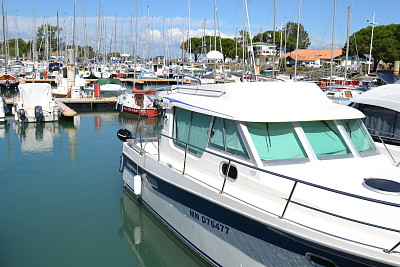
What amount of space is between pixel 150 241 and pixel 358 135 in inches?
190

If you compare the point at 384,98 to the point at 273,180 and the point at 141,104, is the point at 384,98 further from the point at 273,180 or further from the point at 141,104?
the point at 141,104

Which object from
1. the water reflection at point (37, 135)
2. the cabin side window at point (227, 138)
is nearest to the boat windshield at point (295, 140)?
the cabin side window at point (227, 138)

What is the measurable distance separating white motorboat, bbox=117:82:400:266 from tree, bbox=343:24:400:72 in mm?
46291

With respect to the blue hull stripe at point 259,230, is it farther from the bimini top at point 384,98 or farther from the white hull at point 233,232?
the bimini top at point 384,98

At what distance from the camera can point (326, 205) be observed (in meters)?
5.41

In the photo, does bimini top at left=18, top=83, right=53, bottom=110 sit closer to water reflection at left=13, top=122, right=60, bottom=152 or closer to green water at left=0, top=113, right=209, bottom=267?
water reflection at left=13, top=122, right=60, bottom=152

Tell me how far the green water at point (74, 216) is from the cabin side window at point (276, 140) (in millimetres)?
2577

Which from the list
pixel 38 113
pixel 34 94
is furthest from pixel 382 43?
pixel 38 113

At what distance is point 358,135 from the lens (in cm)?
721

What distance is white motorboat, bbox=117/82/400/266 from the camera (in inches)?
197

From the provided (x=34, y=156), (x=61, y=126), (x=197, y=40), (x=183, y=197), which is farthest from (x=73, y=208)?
(x=197, y=40)

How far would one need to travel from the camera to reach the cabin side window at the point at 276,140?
21.1 feet

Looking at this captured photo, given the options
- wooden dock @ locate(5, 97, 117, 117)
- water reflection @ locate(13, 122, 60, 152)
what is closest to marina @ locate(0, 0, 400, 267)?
water reflection @ locate(13, 122, 60, 152)

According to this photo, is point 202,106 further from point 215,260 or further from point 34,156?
point 34,156
